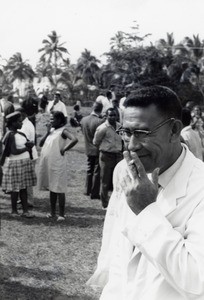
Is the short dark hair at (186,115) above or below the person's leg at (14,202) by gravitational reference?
above

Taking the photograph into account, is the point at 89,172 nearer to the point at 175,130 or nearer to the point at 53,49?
the point at 175,130

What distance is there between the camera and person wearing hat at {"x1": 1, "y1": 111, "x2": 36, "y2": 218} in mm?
7191

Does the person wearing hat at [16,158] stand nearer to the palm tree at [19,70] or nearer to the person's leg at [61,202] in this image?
the person's leg at [61,202]

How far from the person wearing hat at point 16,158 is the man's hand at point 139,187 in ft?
18.3

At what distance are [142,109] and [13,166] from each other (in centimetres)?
552

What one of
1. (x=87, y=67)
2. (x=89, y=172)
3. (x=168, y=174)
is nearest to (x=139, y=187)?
(x=168, y=174)

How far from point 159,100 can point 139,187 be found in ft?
1.38

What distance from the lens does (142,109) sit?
1.95 meters

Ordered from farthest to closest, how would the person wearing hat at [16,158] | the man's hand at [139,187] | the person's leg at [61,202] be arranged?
the person's leg at [61,202] < the person wearing hat at [16,158] < the man's hand at [139,187]

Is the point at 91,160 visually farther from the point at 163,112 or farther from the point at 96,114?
the point at 163,112

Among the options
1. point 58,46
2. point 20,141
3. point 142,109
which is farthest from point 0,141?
point 58,46

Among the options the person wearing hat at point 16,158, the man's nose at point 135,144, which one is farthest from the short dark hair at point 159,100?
the person wearing hat at point 16,158

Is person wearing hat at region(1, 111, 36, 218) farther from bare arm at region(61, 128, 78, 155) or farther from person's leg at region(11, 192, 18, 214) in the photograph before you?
bare arm at region(61, 128, 78, 155)

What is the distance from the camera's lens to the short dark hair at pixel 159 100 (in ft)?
6.39
